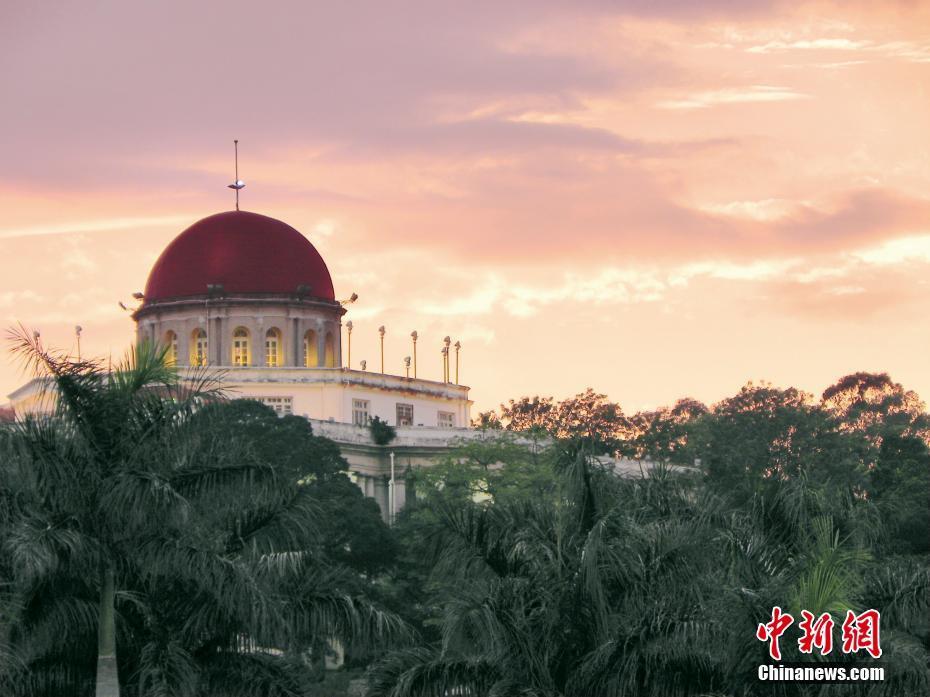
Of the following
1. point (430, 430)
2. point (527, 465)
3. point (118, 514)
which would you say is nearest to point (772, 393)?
point (430, 430)

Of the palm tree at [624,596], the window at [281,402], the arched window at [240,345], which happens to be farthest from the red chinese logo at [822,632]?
the arched window at [240,345]

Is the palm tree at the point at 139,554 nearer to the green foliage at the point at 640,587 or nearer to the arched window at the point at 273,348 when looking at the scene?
the green foliage at the point at 640,587

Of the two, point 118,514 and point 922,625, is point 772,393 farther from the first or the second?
point 118,514

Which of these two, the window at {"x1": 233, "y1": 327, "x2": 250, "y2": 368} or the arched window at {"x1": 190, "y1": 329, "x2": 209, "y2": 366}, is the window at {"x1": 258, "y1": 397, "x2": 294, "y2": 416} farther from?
the arched window at {"x1": 190, "y1": 329, "x2": 209, "y2": 366}

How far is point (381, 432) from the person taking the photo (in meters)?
103

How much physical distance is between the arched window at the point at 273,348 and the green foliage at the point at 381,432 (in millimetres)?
6505

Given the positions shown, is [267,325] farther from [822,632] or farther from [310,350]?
[822,632]

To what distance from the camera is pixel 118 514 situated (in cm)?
3641

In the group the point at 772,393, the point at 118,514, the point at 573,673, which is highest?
the point at 772,393

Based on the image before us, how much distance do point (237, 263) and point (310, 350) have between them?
5282 mm

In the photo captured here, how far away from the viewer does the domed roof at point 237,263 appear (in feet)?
350

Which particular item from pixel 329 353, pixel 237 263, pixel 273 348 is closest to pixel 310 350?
pixel 329 353

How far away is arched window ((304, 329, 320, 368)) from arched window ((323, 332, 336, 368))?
57 cm

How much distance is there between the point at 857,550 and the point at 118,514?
38.9ft
